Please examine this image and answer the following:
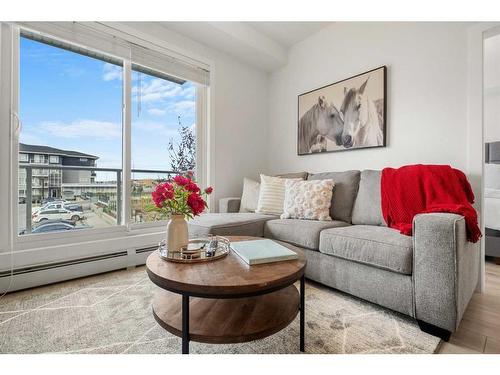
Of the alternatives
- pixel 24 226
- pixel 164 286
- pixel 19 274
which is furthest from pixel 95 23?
pixel 164 286

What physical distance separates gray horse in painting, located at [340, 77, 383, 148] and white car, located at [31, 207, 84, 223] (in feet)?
8.94

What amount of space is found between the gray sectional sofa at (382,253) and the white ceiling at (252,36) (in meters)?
1.93

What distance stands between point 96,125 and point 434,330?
2.95 m

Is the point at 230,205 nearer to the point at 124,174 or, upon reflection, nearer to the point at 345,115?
the point at 124,174

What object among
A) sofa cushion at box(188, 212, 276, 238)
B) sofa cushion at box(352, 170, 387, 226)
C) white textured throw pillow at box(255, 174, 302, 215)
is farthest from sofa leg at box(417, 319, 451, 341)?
white textured throw pillow at box(255, 174, 302, 215)

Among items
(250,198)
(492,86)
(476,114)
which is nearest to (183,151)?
(250,198)

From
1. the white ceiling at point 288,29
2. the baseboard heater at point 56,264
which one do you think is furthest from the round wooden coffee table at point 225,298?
the white ceiling at point 288,29

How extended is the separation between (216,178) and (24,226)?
5.94ft

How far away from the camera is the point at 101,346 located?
46.9 inches

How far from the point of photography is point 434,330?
50.8 inches

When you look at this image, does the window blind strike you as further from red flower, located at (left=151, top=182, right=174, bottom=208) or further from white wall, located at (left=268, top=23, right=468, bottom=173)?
red flower, located at (left=151, top=182, right=174, bottom=208)

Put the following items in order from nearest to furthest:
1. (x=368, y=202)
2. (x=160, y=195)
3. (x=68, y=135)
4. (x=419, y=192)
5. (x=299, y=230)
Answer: (x=160, y=195)
(x=419, y=192)
(x=299, y=230)
(x=368, y=202)
(x=68, y=135)

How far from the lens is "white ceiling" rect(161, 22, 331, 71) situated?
266 centimetres

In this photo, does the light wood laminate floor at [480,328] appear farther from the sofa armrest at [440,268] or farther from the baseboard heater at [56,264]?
the baseboard heater at [56,264]
